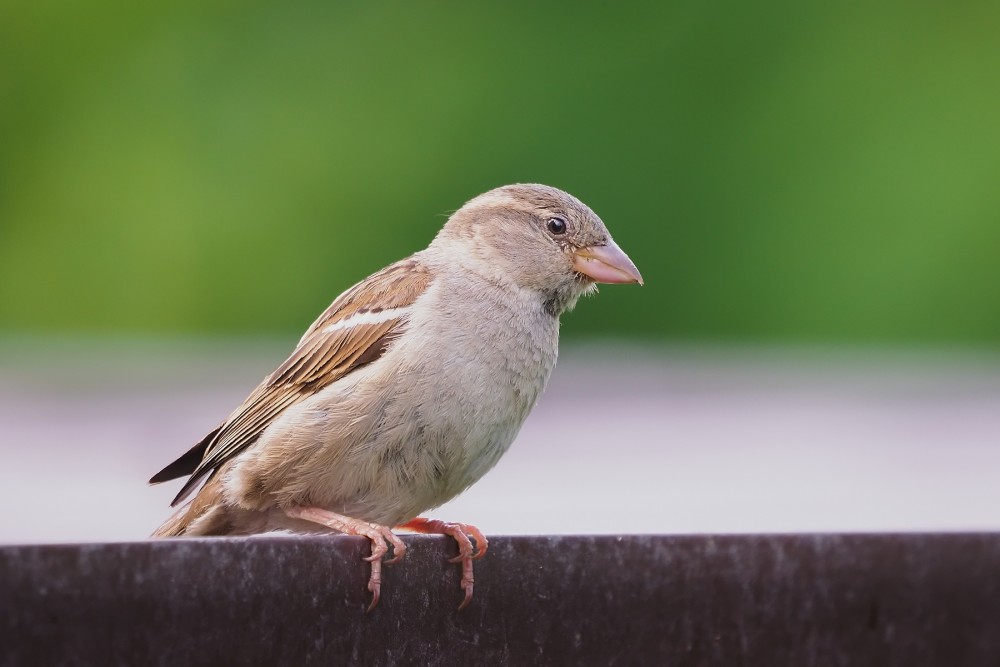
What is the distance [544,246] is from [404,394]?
80 cm

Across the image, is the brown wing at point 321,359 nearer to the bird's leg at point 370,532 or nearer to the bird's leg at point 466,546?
the bird's leg at point 370,532

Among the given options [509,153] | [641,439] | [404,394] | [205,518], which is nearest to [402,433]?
[404,394]

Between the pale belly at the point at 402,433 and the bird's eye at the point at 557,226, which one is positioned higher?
the bird's eye at the point at 557,226

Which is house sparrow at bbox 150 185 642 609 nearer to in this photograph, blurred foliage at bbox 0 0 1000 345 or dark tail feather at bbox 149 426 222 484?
dark tail feather at bbox 149 426 222 484

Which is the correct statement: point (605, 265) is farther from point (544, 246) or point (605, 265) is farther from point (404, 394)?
point (404, 394)

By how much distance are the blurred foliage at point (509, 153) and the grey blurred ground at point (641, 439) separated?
347mm

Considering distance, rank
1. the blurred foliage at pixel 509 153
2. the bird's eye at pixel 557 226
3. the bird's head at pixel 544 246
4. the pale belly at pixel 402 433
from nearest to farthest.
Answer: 1. the pale belly at pixel 402 433
2. the bird's head at pixel 544 246
3. the bird's eye at pixel 557 226
4. the blurred foliage at pixel 509 153

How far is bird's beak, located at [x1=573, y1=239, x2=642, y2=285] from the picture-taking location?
3812mm

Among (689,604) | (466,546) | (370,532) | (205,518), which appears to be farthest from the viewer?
(205,518)

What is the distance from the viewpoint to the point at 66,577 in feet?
6.61

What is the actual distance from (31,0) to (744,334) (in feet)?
16.2

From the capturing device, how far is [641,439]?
5.79 metres

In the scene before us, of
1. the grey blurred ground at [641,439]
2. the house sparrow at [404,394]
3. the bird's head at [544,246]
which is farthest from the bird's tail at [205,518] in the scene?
the bird's head at [544,246]

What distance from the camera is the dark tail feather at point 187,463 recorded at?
3496mm
